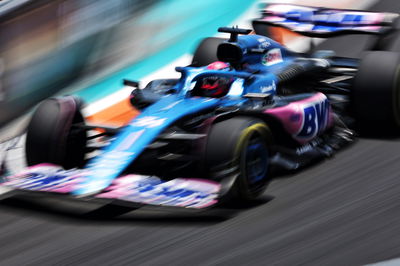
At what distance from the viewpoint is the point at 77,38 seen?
954 cm

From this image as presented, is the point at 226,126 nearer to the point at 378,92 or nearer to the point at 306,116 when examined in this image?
the point at 306,116

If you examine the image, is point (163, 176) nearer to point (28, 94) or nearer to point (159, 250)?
point (159, 250)

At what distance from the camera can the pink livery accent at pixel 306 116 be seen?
688cm

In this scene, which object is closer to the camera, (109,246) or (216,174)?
(109,246)

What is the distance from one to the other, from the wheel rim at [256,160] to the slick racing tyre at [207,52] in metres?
2.71

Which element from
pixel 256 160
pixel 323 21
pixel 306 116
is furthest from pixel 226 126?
pixel 323 21

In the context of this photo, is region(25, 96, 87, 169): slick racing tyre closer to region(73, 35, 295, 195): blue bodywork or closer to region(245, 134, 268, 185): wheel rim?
region(73, 35, 295, 195): blue bodywork

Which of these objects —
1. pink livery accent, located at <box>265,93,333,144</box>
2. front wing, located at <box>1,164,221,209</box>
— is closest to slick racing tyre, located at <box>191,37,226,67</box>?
pink livery accent, located at <box>265,93,333,144</box>

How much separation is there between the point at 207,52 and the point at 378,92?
6.96 ft

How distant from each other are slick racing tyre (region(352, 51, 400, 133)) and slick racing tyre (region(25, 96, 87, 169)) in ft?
8.58

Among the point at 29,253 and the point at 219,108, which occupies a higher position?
the point at 219,108

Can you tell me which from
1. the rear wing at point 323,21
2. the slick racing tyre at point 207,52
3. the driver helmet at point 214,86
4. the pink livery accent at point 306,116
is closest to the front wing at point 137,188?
the pink livery accent at point 306,116

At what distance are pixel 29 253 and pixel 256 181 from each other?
177 centimetres

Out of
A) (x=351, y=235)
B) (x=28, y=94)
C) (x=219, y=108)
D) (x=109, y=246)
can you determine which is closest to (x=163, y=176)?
(x=219, y=108)
